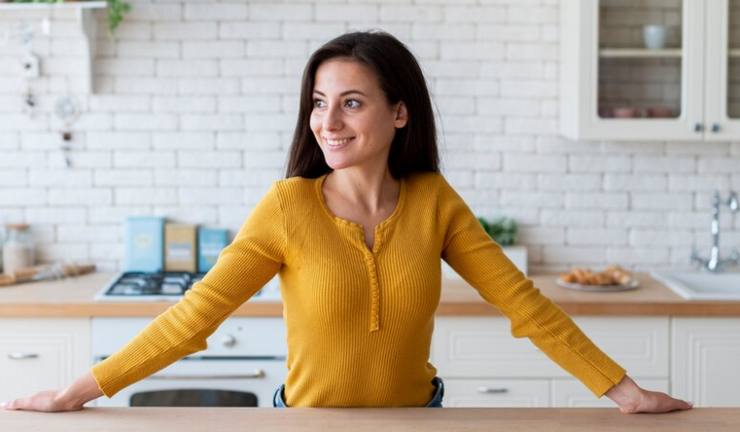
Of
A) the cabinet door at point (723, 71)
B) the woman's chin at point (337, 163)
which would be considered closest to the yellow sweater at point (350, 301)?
the woman's chin at point (337, 163)

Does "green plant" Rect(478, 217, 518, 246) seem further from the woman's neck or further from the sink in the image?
the woman's neck

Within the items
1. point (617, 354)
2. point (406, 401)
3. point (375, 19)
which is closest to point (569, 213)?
point (617, 354)

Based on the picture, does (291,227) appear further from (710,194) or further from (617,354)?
(710,194)

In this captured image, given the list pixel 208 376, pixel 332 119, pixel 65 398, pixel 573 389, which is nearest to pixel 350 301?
pixel 332 119

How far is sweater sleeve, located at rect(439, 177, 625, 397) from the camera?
2.22m

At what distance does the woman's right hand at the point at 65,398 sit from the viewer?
2135mm

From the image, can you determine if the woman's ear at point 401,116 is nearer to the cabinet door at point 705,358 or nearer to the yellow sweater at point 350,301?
the yellow sweater at point 350,301

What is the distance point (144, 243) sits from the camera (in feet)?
14.1

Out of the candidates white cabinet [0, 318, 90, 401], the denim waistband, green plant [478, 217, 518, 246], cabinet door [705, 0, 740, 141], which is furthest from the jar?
cabinet door [705, 0, 740, 141]

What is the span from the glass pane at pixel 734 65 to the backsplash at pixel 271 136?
0.40 metres

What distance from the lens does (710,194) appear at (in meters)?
4.41

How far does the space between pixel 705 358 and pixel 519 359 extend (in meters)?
0.63

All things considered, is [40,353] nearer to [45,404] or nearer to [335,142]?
[45,404]

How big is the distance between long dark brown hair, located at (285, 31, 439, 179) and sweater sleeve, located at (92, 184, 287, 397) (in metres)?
0.11
